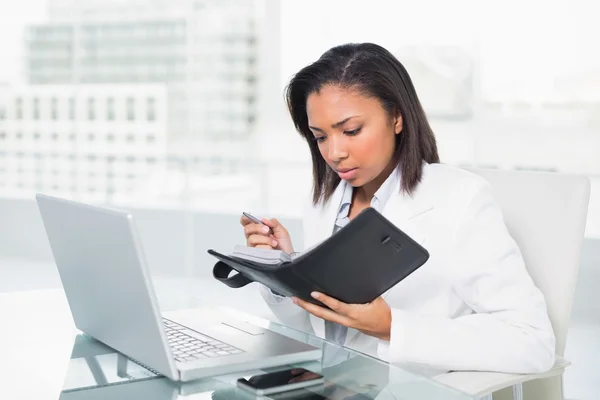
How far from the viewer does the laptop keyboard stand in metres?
1.38

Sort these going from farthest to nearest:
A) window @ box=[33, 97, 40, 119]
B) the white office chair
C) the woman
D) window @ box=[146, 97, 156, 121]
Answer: window @ box=[33, 97, 40, 119] < window @ box=[146, 97, 156, 121] < the white office chair < the woman

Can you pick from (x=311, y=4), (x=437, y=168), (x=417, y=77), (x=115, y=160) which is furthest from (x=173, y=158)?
(x=437, y=168)

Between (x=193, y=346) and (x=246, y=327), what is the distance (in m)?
0.17

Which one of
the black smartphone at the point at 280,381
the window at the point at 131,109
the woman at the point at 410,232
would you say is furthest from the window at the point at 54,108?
the black smartphone at the point at 280,381

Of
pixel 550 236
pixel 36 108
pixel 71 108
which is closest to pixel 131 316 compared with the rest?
pixel 550 236

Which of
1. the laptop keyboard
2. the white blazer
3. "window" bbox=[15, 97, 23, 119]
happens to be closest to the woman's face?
the white blazer

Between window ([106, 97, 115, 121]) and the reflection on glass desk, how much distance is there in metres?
6.18

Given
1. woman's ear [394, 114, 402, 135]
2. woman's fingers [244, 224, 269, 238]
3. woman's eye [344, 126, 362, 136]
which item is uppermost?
woman's ear [394, 114, 402, 135]

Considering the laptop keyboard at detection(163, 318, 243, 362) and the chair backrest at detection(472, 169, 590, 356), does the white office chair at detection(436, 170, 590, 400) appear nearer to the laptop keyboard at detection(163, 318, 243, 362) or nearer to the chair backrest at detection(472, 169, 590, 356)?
the chair backrest at detection(472, 169, 590, 356)

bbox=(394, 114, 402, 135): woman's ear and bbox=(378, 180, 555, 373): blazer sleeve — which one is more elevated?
bbox=(394, 114, 402, 135): woman's ear

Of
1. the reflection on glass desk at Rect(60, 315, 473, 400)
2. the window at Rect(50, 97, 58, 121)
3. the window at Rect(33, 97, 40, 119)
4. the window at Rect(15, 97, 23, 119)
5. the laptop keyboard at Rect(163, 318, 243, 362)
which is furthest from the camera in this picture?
the window at Rect(15, 97, 23, 119)

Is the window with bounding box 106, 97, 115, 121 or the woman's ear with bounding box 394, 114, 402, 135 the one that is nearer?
the woman's ear with bounding box 394, 114, 402, 135

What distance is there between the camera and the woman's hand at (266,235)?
1.78 m

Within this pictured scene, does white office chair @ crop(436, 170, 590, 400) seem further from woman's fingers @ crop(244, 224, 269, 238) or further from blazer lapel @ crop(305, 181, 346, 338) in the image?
woman's fingers @ crop(244, 224, 269, 238)
